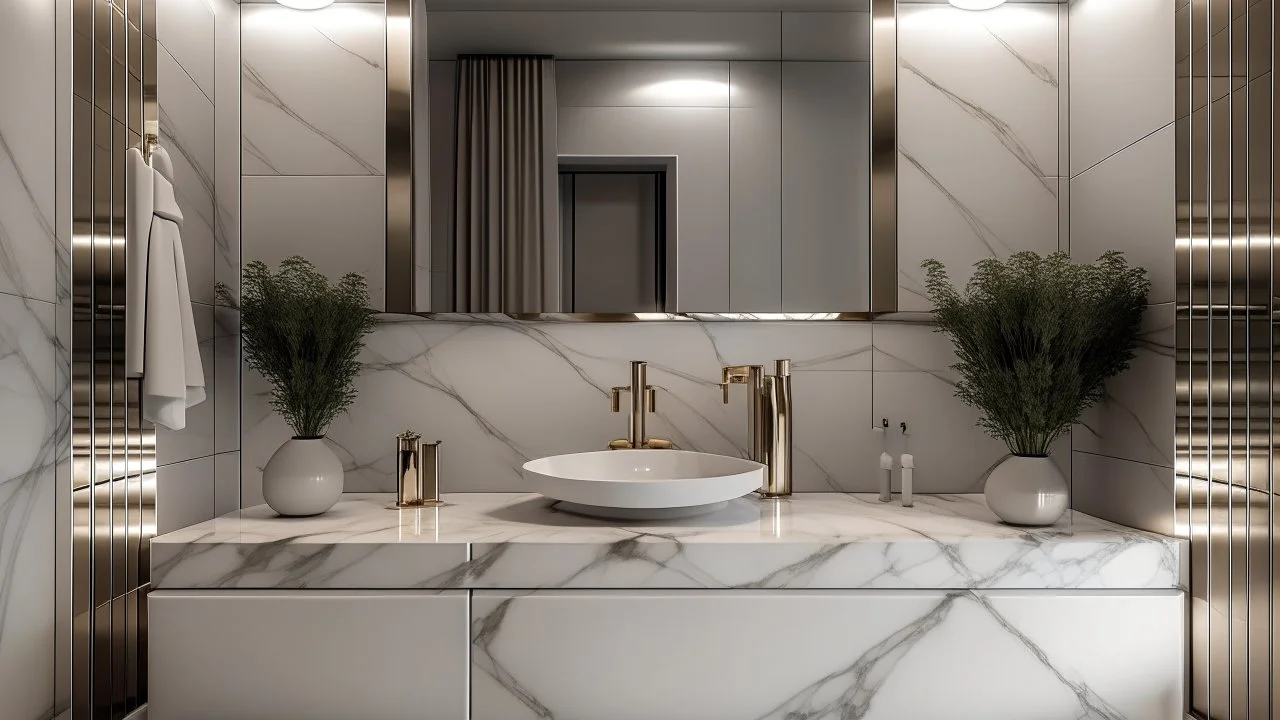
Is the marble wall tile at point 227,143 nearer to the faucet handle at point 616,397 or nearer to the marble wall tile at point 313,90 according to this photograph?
the marble wall tile at point 313,90

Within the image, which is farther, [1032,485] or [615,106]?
[615,106]

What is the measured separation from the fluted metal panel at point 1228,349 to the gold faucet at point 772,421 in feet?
2.28

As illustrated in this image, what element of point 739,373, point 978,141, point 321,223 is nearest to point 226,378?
point 321,223

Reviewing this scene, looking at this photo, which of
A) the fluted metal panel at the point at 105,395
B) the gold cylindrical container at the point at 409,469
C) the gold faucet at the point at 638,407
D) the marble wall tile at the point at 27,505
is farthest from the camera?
the gold faucet at the point at 638,407

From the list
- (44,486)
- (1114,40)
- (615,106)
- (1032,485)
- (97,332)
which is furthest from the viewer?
(615,106)

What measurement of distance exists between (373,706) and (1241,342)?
1458 millimetres

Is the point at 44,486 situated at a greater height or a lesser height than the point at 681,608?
greater

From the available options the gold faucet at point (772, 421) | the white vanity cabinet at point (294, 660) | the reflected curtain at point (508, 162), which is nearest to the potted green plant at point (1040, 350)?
the gold faucet at point (772, 421)

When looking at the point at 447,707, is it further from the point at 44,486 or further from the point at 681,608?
the point at 44,486

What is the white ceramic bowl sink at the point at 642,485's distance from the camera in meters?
1.29

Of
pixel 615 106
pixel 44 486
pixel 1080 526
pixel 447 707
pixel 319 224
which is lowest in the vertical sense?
pixel 447 707

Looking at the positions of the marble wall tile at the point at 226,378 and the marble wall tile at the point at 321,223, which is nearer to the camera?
the marble wall tile at the point at 226,378

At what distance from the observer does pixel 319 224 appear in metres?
1.70

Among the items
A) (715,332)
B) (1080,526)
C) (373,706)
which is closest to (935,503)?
(1080,526)
